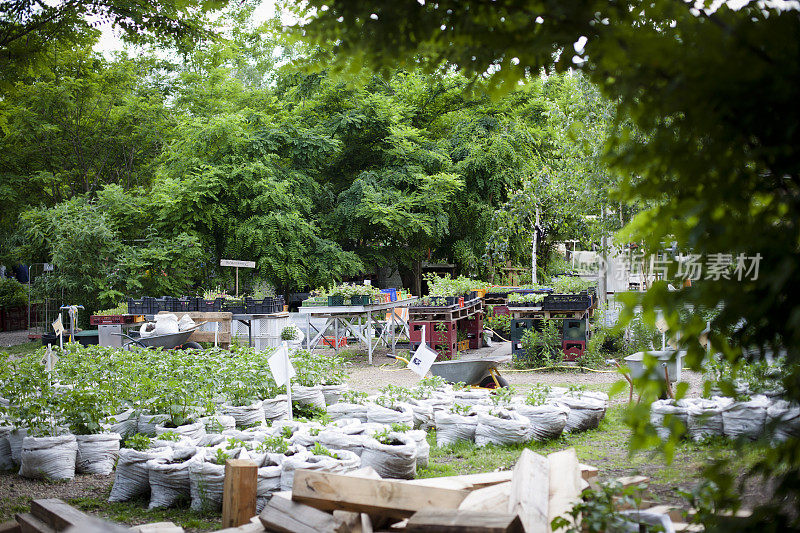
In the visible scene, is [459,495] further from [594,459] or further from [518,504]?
[594,459]

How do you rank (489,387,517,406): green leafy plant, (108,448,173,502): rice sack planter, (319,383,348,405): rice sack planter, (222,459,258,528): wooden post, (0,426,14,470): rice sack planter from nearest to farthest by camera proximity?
(222,459,258,528): wooden post → (108,448,173,502): rice sack planter → (0,426,14,470): rice sack planter → (489,387,517,406): green leafy plant → (319,383,348,405): rice sack planter

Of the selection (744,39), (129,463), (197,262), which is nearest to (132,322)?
(197,262)

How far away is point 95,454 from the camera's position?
19.4 ft

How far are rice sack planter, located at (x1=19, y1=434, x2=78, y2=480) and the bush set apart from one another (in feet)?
69.0

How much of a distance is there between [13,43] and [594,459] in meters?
7.63

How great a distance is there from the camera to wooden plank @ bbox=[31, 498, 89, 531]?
333 centimetres

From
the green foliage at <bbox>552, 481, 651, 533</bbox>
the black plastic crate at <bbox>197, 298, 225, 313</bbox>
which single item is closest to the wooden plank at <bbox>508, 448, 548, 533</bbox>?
the green foliage at <bbox>552, 481, 651, 533</bbox>

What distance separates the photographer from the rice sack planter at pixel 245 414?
21.0 ft

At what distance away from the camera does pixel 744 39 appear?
69.4 inches

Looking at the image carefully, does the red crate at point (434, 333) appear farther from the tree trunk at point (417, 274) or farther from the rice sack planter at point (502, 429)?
the tree trunk at point (417, 274)

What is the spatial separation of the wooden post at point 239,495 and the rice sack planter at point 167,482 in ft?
3.44

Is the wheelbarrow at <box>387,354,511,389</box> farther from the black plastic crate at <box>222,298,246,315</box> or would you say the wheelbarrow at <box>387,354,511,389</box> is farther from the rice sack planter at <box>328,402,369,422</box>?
the black plastic crate at <box>222,298,246,315</box>

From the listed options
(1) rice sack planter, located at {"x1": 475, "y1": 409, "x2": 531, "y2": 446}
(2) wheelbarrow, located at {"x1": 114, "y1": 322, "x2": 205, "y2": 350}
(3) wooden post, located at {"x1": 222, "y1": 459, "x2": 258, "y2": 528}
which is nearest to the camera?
(3) wooden post, located at {"x1": 222, "y1": 459, "x2": 258, "y2": 528}

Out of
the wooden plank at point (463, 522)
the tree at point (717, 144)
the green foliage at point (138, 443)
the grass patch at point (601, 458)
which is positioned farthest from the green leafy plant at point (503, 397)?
the tree at point (717, 144)
